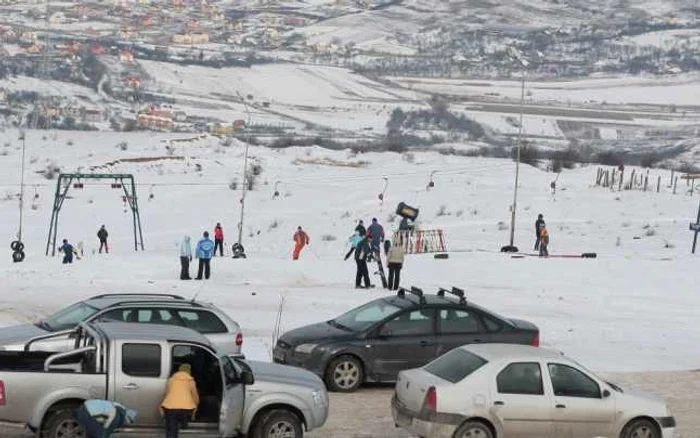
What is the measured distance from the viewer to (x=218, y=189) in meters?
65.6

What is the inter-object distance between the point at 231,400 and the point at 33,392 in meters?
2.00

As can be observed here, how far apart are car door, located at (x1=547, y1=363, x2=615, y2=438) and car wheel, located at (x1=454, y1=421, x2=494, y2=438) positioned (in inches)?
31.9

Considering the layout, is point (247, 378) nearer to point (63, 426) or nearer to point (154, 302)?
point (63, 426)

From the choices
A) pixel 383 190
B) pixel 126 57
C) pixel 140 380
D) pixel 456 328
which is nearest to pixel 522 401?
pixel 140 380

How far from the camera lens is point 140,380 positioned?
12789 millimetres

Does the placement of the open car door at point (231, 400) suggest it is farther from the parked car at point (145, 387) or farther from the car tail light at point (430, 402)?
the car tail light at point (430, 402)

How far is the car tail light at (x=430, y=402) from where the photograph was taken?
13.7 metres

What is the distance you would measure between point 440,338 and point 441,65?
153m

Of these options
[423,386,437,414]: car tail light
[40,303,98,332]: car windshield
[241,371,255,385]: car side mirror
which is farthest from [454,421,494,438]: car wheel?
[40,303,98,332]: car windshield

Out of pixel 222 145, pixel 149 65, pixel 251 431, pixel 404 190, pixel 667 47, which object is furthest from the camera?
pixel 667 47

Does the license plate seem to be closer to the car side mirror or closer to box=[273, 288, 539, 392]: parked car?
the car side mirror

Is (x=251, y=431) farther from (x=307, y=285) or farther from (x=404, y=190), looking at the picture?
(x=404, y=190)

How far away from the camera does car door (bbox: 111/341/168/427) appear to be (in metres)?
12.7

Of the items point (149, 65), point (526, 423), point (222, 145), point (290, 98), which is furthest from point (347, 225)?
point (149, 65)
